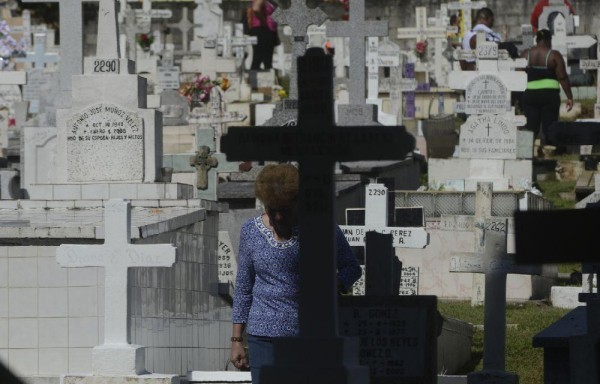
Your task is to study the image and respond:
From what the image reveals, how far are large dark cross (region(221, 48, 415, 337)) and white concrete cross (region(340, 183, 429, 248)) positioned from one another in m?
5.01

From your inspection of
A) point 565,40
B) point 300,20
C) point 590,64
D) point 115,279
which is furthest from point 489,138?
point 115,279

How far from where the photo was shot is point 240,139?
21.0ft

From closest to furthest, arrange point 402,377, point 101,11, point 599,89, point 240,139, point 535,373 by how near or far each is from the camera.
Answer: point 240,139
point 402,377
point 535,373
point 101,11
point 599,89

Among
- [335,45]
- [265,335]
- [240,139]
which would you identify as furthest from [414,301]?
[335,45]

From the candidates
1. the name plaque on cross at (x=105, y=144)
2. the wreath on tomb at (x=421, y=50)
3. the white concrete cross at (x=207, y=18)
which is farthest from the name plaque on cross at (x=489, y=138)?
the white concrete cross at (x=207, y=18)

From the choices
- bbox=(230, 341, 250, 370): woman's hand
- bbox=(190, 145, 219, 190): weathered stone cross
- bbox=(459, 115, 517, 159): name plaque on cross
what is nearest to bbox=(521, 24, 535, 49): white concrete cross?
bbox=(459, 115, 517, 159): name plaque on cross

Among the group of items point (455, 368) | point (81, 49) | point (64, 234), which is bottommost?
point (455, 368)

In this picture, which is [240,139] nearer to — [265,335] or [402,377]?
[265,335]

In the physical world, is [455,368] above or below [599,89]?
below

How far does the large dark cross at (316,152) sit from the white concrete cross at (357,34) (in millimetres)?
11829

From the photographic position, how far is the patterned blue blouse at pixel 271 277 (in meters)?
7.06

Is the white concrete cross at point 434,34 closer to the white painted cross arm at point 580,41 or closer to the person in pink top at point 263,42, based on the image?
the white painted cross arm at point 580,41

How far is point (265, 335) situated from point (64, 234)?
260 centimetres

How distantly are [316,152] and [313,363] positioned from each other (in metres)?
0.71
